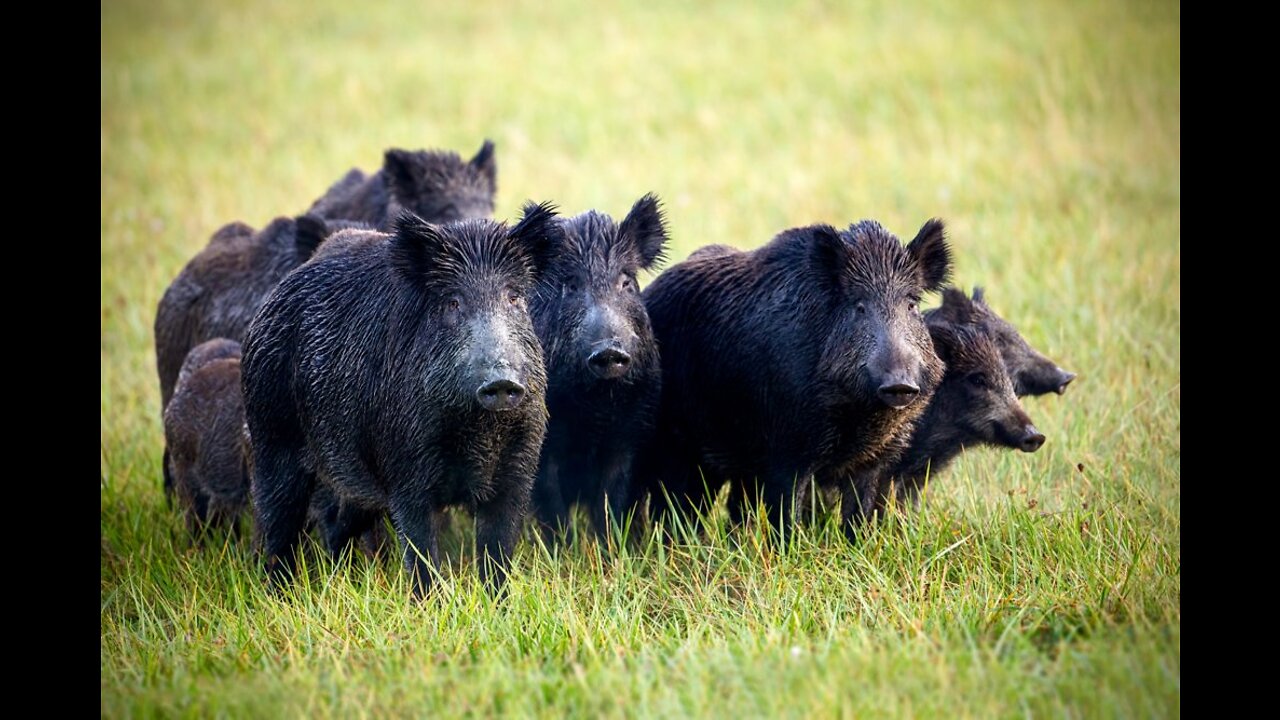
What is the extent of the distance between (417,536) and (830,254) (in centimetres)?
197

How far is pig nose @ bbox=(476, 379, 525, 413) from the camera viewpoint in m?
5.00

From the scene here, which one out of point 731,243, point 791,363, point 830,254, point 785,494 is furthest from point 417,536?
point 731,243

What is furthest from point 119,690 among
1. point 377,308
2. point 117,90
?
point 117,90

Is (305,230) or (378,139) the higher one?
(378,139)

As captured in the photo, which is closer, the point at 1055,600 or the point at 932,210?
the point at 1055,600

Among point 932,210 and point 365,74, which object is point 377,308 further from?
point 365,74

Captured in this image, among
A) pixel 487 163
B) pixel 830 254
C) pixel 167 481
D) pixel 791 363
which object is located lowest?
pixel 167 481

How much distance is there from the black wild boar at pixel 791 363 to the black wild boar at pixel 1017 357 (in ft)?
1.13

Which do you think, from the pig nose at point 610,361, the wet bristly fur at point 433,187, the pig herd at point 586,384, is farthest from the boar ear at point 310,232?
the pig nose at point 610,361

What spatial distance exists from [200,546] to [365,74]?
1183 cm

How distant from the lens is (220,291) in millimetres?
8203

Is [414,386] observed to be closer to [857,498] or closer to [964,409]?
[857,498]

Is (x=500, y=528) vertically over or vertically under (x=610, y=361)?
under
